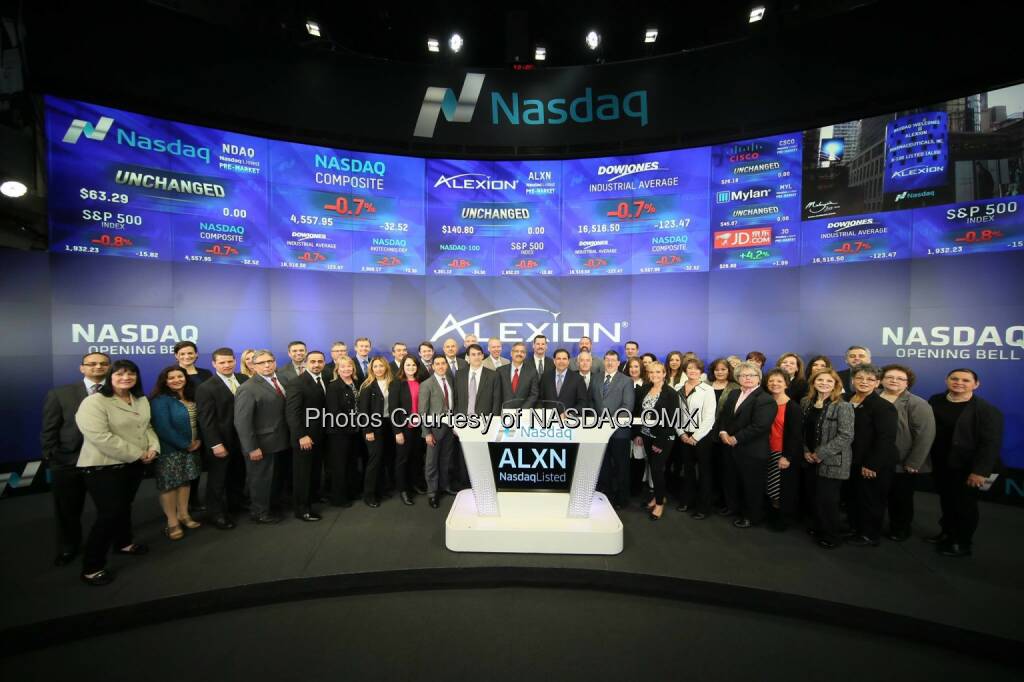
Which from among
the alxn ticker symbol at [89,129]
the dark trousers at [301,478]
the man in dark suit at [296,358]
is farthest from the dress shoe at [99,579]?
the alxn ticker symbol at [89,129]

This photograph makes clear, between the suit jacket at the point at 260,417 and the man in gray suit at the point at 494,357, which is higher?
the man in gray suit at the point at 494,357

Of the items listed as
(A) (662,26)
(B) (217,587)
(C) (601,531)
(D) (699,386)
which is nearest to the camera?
(B) (217,587)

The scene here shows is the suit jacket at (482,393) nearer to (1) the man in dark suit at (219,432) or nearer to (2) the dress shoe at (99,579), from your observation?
(1) the man in dark suit at (219,432)

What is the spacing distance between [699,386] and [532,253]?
11.3ft

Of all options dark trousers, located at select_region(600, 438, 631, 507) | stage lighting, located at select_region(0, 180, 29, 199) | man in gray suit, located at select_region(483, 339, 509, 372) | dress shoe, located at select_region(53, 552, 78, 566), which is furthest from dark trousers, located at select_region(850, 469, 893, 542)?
stage lighting, located at select_region(0, 180, 29, 199)

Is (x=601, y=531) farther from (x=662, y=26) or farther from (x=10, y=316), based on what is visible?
(x=662, y=26)

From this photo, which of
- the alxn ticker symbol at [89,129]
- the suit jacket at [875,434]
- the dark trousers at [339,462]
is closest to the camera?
the suit jacket at [875,434]

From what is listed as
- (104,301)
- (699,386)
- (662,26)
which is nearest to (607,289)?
(699,386)

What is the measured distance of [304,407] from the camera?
3.64 metres

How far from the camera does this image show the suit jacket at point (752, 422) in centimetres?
341

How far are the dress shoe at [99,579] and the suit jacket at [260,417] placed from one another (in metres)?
1.09

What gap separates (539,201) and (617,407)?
373cm

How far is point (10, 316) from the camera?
421cm

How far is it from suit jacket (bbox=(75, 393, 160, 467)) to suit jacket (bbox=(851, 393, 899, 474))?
549 cm
